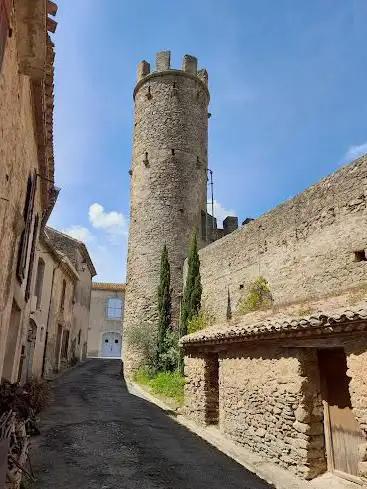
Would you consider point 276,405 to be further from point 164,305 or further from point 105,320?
point 105,320

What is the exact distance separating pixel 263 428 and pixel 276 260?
655cm

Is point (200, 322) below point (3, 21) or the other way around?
below

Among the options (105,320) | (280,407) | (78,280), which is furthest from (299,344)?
(105,320)

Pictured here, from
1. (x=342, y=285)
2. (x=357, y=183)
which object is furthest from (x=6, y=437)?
(x=357, y=183)

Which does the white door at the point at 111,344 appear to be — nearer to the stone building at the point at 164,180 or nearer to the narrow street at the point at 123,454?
the stone building at the point at 164,180

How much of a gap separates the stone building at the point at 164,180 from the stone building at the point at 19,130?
39.5 feet

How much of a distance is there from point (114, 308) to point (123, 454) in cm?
3159

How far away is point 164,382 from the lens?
16.3 metres

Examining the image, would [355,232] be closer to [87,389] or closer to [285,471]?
[285,471]

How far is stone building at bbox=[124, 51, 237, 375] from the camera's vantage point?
21.2 meters

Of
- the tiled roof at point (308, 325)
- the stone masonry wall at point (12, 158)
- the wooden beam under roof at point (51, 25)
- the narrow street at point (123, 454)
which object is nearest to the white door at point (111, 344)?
the narrow street at point (123, 454)

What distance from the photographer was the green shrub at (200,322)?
53.4 ft

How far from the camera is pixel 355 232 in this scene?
1055 cm

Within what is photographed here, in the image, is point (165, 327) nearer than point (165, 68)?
Yes
